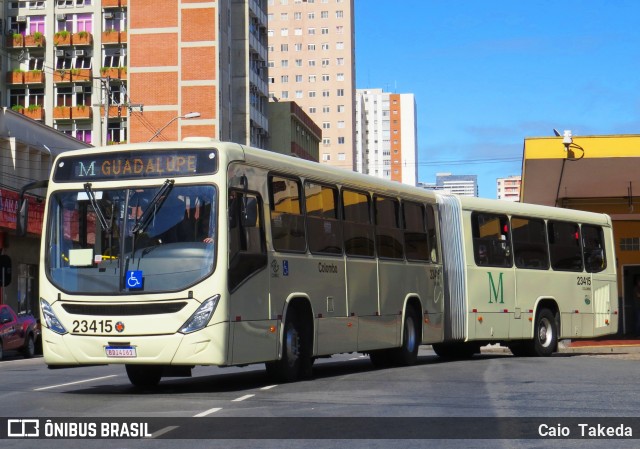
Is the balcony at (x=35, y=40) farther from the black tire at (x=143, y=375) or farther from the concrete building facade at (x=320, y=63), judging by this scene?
the concrete building facade at (x=320, y=63)

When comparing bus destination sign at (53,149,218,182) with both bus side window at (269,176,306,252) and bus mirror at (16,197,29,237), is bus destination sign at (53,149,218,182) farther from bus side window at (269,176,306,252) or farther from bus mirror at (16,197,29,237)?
bus side window at (269,176,306,252)

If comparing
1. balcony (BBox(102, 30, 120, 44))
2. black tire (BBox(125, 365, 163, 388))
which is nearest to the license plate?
black tire (BBox(125, 365, 163, 388))

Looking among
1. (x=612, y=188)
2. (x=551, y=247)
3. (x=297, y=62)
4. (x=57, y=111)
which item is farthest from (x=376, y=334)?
(x=297, y=62)

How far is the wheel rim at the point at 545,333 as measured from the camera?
2598 cm

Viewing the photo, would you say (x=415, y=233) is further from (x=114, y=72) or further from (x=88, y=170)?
(x=114, y=72)

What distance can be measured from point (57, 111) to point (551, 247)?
65577 mm

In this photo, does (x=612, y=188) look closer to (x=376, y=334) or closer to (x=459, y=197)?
(x=459, y=197)

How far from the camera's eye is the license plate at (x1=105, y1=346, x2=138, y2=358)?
14.8 m

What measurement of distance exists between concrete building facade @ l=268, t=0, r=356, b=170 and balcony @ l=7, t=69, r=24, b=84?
284 ft

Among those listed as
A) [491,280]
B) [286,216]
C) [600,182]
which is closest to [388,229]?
[286,216]

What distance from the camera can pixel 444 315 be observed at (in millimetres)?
23125

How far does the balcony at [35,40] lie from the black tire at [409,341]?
69.7 meters

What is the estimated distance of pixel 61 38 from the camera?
86438 mm

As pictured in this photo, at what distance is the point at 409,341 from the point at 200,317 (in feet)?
24.9
